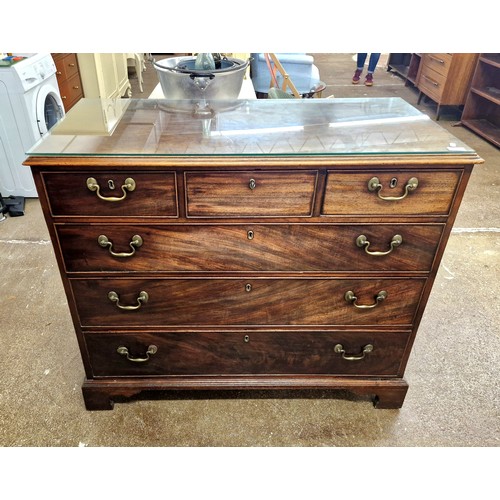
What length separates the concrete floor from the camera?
4.92 feet

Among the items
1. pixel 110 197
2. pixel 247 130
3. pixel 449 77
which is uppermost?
pixel 247 130

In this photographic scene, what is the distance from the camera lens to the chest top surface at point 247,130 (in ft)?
3.71

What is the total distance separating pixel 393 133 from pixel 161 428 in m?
1.29

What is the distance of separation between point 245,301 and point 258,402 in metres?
0.51

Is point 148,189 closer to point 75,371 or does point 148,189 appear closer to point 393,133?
point 393,133

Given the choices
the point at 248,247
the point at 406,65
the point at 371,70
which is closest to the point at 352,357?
the point at 248,247

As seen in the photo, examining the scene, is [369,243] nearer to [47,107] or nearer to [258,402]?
[258,402]

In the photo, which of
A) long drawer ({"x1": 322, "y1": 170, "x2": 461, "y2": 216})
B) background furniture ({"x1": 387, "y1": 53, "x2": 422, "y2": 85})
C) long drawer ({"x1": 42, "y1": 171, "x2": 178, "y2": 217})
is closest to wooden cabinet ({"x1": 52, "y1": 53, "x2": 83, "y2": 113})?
long drawer ({"x1": 42, "y1": 171, "x2": 178, "y2": 217})

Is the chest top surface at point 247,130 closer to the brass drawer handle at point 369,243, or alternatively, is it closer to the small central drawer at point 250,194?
the small central drawer at point 250,194

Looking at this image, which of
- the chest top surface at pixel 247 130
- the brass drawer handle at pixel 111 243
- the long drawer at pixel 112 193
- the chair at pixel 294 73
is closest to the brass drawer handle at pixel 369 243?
the chest top surface at pixel 247 130

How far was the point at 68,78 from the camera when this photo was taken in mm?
3830

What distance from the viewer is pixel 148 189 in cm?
116

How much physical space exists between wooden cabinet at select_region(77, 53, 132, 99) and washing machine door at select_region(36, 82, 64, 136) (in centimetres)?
74

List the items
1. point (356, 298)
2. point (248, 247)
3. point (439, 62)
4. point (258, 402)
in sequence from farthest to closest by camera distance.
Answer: point (439, 62) → point (258, 402) → point (356, 298) → point (248, 247)
